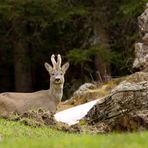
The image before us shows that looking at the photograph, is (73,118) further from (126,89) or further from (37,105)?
(126,89)

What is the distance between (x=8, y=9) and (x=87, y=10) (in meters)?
3.96

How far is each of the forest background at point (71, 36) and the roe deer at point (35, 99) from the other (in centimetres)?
→ 1056

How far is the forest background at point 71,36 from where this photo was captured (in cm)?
3278

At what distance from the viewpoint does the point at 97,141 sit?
9688mm

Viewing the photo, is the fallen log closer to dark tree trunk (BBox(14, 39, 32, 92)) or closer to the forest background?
the forest background

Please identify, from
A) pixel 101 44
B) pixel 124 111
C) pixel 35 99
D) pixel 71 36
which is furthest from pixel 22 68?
pixel 124 111

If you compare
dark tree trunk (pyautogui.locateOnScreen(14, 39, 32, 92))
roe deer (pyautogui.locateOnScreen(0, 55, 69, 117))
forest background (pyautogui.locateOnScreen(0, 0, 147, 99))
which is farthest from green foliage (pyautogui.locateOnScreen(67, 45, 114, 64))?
roe deer (pyautogui.locateOnScreen(0, 55, 69, 117))

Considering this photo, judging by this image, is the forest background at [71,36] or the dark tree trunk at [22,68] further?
the dark tree trunk at [22,68]

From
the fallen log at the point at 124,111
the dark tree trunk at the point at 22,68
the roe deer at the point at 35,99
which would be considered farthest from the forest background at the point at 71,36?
the fallen log at the point at 124,111

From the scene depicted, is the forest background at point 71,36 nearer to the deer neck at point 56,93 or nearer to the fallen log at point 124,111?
the deer neck at point 56,93

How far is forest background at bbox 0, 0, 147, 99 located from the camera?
32781 millimetres

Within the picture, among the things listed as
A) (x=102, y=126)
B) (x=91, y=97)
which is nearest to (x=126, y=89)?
(x=102, y=126)

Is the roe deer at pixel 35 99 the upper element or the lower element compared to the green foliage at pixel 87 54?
lower

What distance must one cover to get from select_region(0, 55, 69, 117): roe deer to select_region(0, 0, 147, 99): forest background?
34.6 ft
